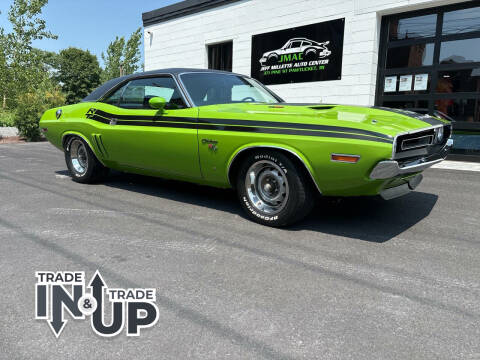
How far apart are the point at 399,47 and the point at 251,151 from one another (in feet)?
25.2

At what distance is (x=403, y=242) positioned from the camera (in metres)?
3.08

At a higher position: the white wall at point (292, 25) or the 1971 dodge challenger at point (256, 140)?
the white wall at point (292, 25)

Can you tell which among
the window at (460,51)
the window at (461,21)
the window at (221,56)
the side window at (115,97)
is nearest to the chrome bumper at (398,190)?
the side window at (115,97)

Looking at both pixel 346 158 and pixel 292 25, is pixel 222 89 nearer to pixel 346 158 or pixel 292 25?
pixel 346 158

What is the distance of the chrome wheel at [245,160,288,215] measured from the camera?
3354mm

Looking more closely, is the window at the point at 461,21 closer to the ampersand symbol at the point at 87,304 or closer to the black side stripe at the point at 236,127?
the black side stripe at the point at 236,127

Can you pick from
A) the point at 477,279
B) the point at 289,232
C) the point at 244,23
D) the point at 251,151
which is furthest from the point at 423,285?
the point at 244,23

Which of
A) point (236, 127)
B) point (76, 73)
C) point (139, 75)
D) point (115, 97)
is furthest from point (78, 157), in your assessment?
point (76, 73)

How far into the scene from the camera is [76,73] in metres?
55.3

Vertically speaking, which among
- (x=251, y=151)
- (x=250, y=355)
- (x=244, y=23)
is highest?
(x=244, y=23)

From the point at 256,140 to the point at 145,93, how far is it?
185 centimetres

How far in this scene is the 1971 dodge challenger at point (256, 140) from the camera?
294 cm

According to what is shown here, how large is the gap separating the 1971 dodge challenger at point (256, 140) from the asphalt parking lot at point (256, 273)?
401 millimetres

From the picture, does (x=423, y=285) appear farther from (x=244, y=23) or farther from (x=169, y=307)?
(x=244, y=23)
